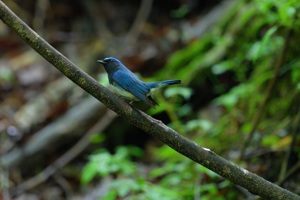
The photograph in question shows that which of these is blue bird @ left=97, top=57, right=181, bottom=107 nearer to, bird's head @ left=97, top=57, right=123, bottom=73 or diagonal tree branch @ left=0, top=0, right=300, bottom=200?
bird's head @ left=97, top=57, right=123, bottom=73

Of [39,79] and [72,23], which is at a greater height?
[72,23]

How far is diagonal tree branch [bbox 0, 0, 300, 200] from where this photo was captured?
2.27 metres

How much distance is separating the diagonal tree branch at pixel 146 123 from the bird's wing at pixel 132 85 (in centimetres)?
22

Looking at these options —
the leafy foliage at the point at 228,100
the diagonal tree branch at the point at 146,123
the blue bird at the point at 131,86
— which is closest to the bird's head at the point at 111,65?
the blue bird at the point at 131,86

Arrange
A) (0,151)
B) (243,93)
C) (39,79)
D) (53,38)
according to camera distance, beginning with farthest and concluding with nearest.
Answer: (53,38) → (39,79) → (0,151) → (243,93)

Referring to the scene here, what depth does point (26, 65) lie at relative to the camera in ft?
25.8

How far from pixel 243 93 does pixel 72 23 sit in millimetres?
4794

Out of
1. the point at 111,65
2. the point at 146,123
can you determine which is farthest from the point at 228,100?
the point at 146,123

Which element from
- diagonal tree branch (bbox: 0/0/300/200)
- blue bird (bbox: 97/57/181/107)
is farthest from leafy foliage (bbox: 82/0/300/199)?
diagonal tree branch (bbox: 0/0/300/200)

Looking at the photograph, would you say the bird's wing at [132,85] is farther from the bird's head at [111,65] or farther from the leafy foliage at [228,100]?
the leafy foliage at [228,100]

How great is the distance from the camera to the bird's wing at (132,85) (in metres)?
2.59

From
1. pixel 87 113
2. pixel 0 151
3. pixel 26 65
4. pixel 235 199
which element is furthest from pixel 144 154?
pixel 26 65

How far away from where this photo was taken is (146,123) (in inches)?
92.7

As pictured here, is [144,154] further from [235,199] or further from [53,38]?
[53,38]
